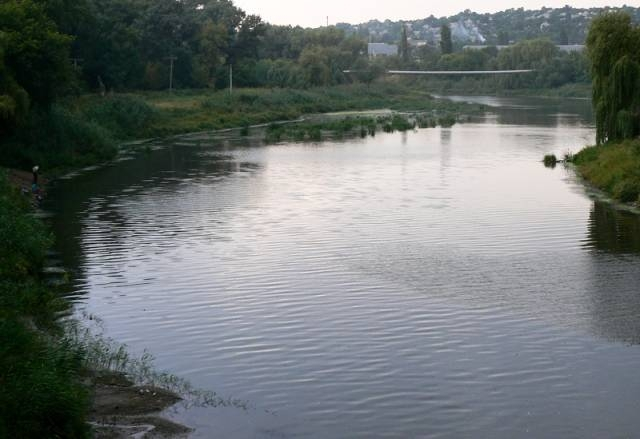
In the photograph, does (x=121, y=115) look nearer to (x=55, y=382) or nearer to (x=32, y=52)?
(x=32, y=52)

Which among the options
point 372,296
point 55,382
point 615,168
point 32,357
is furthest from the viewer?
point 615,168

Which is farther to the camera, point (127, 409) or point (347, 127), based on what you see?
point (347, 127)

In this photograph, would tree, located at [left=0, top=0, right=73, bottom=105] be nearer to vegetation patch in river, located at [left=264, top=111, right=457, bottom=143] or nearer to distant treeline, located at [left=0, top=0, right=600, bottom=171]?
distant treeline, located at [left=0, top=0, right=600, bottom=171]

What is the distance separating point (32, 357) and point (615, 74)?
35.1 meters

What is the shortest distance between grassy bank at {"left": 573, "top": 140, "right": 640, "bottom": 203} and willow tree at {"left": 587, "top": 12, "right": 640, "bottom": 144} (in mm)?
1016

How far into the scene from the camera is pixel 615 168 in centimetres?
4000

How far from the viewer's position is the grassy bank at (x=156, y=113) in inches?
1815

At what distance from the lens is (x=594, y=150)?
4641 cm

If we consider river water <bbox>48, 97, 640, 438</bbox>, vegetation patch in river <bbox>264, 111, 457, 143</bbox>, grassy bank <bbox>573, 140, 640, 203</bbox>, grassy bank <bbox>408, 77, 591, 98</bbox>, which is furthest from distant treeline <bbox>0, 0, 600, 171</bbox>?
grassy bank <bbox>573, 140, 640, 203</bbox>

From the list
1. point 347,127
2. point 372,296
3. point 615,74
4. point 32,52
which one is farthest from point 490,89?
point 372,296

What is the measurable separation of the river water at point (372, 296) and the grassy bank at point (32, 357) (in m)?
1.22

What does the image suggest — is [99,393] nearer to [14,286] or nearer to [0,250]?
[14,286]

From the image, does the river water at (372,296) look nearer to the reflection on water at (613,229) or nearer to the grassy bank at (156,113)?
the reflection on water at (613,229)

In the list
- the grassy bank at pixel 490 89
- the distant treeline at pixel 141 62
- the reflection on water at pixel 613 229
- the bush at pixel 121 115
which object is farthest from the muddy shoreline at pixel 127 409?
the grassy bank at pixel 490 89
